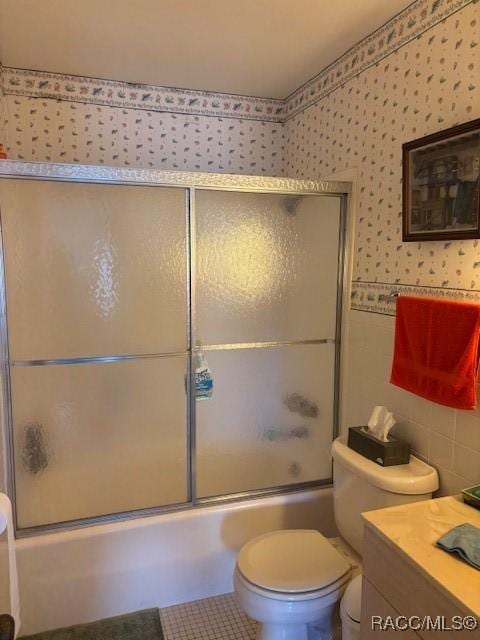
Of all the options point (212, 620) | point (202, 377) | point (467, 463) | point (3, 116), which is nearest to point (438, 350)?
point (467, 463)

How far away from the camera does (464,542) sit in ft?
3.80

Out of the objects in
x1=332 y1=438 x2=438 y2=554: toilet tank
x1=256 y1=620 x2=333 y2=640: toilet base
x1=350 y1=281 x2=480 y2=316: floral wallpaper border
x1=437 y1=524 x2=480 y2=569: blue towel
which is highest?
x1=350 y1=281 x2=480 y2=316: floral wallpaper border

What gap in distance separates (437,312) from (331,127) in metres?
1.14

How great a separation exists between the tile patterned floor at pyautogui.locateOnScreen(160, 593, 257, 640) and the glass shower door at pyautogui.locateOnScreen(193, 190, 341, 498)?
453 millimetres

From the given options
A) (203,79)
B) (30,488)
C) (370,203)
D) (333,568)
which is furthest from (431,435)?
(203,79)

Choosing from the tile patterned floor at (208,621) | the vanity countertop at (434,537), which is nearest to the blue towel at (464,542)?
the vanity countertop at (434,537)

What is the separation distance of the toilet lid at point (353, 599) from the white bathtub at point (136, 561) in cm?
71

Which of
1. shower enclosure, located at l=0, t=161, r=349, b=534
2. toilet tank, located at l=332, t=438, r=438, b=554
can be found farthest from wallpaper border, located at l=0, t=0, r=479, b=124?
toilet tank, located at l=332, t=438, r=438, b=554

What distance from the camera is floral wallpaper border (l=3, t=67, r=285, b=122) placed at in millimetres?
2277

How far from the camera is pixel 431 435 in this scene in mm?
1665

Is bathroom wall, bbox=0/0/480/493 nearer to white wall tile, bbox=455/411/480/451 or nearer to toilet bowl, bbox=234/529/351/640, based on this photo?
white wall tile, bbox=455/411/480/451

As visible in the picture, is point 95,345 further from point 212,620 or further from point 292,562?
point 212,620

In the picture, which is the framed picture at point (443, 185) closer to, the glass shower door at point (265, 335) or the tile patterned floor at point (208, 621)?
the glass shower door at point (265, 335)

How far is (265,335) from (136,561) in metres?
1.11
